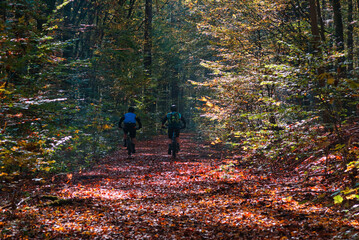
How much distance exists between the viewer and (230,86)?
10.9m

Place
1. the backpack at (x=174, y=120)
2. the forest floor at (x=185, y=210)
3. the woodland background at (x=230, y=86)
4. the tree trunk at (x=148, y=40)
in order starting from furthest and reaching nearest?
1. the tree trunk at (x=148, y=40)
2. the backpack at (x=174, y=120)
3. the woodland background at (x=230, y=86)
4. the forest floor at (x=185, y=210)

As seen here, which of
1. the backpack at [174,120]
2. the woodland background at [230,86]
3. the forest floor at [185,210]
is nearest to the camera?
the forest floor at [185,210]

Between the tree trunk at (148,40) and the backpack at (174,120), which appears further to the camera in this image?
the tree trunk at (148,40)

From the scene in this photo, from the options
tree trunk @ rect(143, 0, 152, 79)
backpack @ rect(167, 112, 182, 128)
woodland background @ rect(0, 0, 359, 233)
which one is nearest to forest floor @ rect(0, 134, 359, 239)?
woodland background @ rect(0, 0, 359, 233)

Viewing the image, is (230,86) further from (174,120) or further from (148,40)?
(148,40)

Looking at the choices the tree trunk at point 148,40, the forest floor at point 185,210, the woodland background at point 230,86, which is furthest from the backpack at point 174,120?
the tree trunk at point 148,40

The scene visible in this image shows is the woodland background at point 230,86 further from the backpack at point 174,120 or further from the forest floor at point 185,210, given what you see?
the backpack at point 174,120

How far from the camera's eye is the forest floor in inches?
174

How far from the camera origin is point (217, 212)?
18.5 feet

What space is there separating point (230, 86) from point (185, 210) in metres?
6.23

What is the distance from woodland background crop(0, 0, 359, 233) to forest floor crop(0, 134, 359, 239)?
0.59 m

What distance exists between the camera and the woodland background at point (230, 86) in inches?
212

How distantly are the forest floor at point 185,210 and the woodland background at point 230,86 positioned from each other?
1.93ft

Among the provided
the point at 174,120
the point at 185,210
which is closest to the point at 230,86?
the point at 174,120
